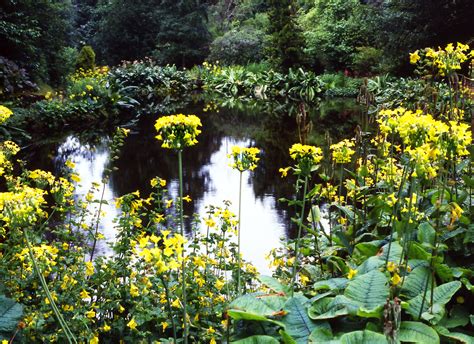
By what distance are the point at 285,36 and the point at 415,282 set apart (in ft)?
51.1

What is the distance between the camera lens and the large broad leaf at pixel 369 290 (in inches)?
66.5

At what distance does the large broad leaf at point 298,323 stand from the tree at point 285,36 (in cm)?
1550

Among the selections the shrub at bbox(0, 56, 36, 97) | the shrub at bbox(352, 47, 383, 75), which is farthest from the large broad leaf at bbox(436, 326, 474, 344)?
the shrub at bbox(352, 47, 383, 75)

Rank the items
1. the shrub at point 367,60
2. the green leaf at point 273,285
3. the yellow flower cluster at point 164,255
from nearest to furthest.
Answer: the yellow flower cluster at point 164,255, the green leaf at point 273,285, the shrub at point 367,60

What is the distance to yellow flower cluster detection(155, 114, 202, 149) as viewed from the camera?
5.10ft

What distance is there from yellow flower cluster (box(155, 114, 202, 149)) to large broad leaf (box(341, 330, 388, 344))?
0.76m

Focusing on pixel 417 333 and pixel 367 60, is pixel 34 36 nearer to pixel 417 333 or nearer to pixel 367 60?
pixel 367 60

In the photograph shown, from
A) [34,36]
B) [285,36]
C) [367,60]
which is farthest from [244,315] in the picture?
[285,36]

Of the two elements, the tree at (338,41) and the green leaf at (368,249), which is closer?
the green leaf at (368,249)

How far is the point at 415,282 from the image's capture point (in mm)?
1830

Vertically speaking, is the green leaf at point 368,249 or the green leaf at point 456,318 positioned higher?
the green leaf at point 368,249

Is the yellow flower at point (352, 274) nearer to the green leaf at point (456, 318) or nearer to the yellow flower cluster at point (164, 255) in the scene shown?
the green leaf at point (456, 318)

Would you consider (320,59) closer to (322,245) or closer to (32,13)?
(32,13)

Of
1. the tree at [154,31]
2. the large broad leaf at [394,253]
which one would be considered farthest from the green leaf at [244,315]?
the tree at [154,31]
